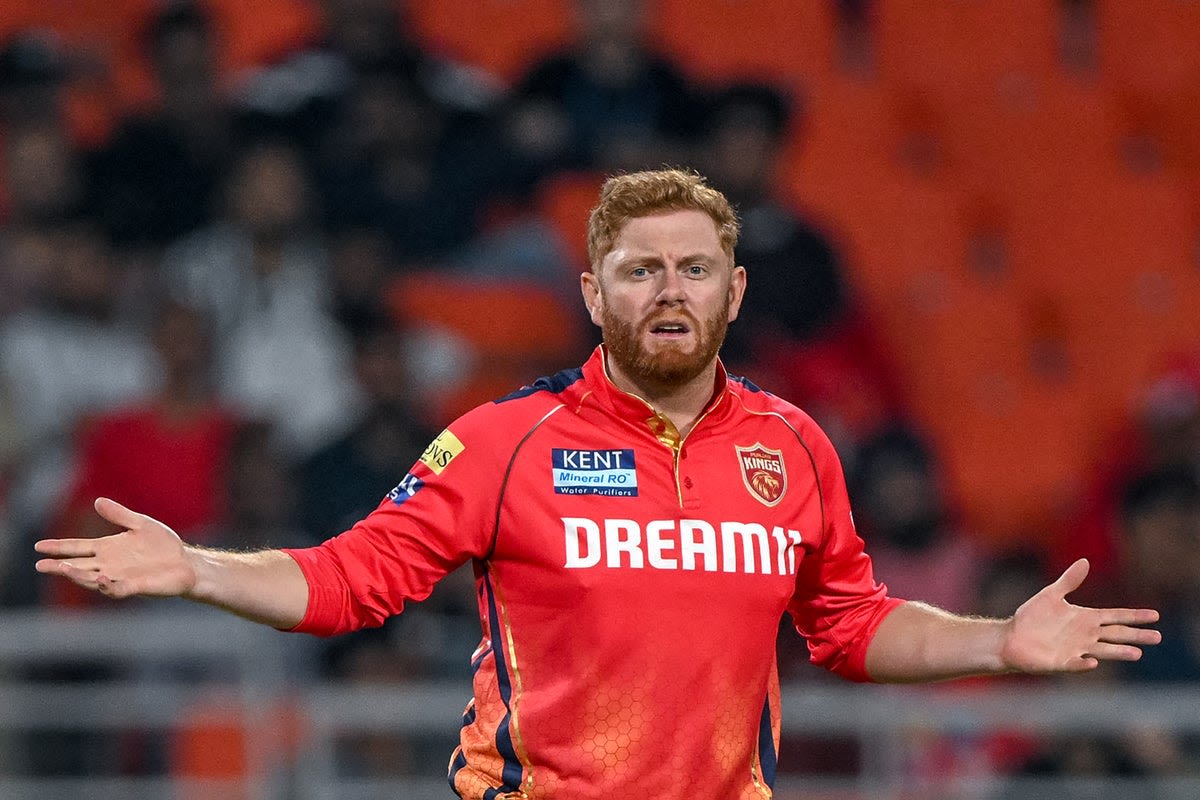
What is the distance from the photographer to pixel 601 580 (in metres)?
3.85

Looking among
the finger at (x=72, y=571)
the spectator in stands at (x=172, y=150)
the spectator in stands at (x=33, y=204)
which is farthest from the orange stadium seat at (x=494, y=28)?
the finger at (x=72, y=571)

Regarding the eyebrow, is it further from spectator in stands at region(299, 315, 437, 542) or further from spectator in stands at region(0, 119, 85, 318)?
spectator in stands at region(0, 119, 85, 318)

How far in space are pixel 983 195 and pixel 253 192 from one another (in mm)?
3554

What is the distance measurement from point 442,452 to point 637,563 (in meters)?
0.46

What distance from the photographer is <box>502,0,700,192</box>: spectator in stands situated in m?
8.79

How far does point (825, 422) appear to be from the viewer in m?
7.93

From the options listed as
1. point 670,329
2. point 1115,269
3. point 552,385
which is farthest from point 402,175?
point 670,329

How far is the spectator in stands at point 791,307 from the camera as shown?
811cm

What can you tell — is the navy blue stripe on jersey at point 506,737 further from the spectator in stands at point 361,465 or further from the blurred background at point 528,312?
the spectator in stands at point 361,465

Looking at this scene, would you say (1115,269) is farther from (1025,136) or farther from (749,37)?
(749,37)

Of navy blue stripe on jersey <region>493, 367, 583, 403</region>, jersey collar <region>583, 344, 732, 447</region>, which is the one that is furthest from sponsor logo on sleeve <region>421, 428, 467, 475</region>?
jersey collar <region>583, 344, 732, 447</region>

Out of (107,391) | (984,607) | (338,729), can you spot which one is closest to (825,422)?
(984,607)

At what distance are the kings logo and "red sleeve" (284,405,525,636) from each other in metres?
0.50

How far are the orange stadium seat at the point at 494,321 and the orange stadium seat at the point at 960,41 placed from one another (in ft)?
8.26
